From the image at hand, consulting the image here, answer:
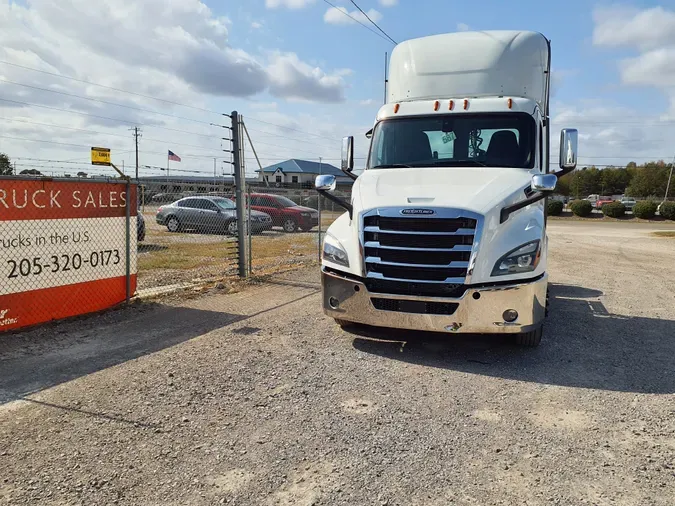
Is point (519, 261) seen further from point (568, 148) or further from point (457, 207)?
point (568, 148)

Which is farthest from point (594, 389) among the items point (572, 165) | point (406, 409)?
point (572, 165)

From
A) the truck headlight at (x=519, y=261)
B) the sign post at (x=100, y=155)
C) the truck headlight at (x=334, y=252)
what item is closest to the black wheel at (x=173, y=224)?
the sign post at (x=100, y=155)

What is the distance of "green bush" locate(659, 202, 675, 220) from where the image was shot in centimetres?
3850

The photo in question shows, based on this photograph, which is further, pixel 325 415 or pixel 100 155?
pixel 100 155

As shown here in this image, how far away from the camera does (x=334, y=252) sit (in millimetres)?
5207

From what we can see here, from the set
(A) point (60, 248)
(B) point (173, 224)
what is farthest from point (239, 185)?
(B) point (173, 224)

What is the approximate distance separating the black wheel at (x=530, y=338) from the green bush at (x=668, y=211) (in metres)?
41.1

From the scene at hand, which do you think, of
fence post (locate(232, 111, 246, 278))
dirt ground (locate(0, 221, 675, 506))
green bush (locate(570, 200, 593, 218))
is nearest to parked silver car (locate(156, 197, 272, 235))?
fence post (locate(232, 111, 246, 278))

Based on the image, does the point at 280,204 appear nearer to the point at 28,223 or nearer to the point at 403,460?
the point at 28,223

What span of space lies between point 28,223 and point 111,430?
3244mm

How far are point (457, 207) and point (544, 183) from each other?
106 centimetres

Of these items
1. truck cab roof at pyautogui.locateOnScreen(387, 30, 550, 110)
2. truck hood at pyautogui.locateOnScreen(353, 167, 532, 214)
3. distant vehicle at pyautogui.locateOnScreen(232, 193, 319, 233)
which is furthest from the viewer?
distant vehicle at pyautogui.locateOnScreen(232, 193, 319, 233)

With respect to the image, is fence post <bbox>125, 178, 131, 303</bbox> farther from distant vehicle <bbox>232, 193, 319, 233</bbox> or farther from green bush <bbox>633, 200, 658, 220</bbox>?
green bush <bbox>633, 200, 658, 220</bbox>

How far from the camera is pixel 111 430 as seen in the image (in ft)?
11.0
